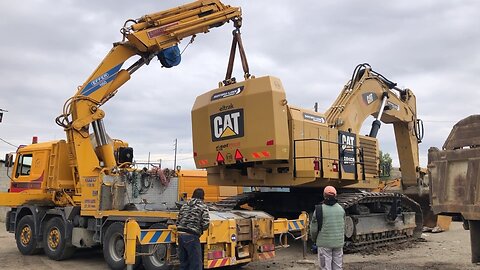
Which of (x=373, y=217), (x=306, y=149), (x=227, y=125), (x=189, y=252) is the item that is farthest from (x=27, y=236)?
(x=373, y=217)

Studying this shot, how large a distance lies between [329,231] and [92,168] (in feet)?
22.7

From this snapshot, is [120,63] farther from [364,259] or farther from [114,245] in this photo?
[364,259]

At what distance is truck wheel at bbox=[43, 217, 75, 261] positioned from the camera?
1159 cm

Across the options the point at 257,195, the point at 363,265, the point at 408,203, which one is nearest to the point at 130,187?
the point at 257,195

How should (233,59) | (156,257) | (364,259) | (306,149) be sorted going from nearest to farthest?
(156,257) < (306,149) < (364,259) < (233,59)

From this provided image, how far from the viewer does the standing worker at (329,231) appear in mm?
7016

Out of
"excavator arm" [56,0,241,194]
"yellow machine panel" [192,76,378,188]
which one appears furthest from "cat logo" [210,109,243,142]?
"excavator arm" [56,0,241,194]

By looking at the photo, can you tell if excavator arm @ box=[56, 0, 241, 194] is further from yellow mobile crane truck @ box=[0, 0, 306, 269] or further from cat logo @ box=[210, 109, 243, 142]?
cat logo @ box=[210, 109, 243, 142]

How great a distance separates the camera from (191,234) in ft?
23.5

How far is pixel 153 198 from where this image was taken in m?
11.5

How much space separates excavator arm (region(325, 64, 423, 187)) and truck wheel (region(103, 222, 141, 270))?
604cm

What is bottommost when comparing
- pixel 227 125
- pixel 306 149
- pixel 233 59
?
pixel 306 149

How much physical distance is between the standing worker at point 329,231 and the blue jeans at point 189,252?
172 centimetres

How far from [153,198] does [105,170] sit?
4.23 ft
